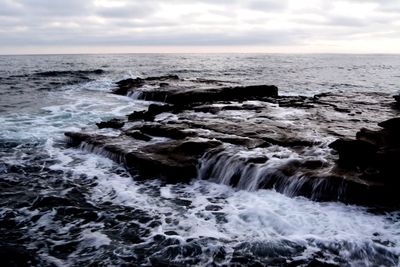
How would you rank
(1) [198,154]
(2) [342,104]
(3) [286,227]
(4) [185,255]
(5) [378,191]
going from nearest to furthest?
(4) [185,255] → (3) [286,227] → (5) [378,191] → (1) [198,154] → (2) [342,104]

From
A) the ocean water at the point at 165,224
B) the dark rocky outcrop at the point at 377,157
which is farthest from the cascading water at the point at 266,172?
the dark rocky outcrop at the point at 377,157

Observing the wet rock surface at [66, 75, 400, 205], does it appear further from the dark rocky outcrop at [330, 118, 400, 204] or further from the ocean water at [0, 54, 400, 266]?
the ocean water at [0, 54, 400, 266]

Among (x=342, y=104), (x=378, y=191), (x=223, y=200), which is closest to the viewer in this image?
(x=378, y=191)

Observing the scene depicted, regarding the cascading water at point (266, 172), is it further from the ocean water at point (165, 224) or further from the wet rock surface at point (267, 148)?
the ocean water at point (165, 224)

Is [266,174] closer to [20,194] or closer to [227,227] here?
[227,227]

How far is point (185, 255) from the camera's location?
20.7ft

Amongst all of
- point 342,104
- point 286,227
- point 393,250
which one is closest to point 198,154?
point 286,227

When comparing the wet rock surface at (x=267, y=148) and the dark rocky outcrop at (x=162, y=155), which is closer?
the wet rock surface at (x=267, y=148)

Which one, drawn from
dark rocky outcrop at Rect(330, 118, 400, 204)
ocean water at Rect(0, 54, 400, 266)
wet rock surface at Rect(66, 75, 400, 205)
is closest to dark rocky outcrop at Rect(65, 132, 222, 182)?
wet rock surface at Rect(66, 75, 400, 205)

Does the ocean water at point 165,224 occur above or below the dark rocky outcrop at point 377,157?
below

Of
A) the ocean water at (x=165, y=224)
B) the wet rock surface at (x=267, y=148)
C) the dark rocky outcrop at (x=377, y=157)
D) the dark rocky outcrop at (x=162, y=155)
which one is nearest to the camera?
the ocean water at (x=165, y=224)

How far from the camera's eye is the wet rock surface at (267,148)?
27.4 ft

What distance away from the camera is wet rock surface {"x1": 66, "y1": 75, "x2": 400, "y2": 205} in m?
8.36

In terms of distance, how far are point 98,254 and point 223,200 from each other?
3336mm
